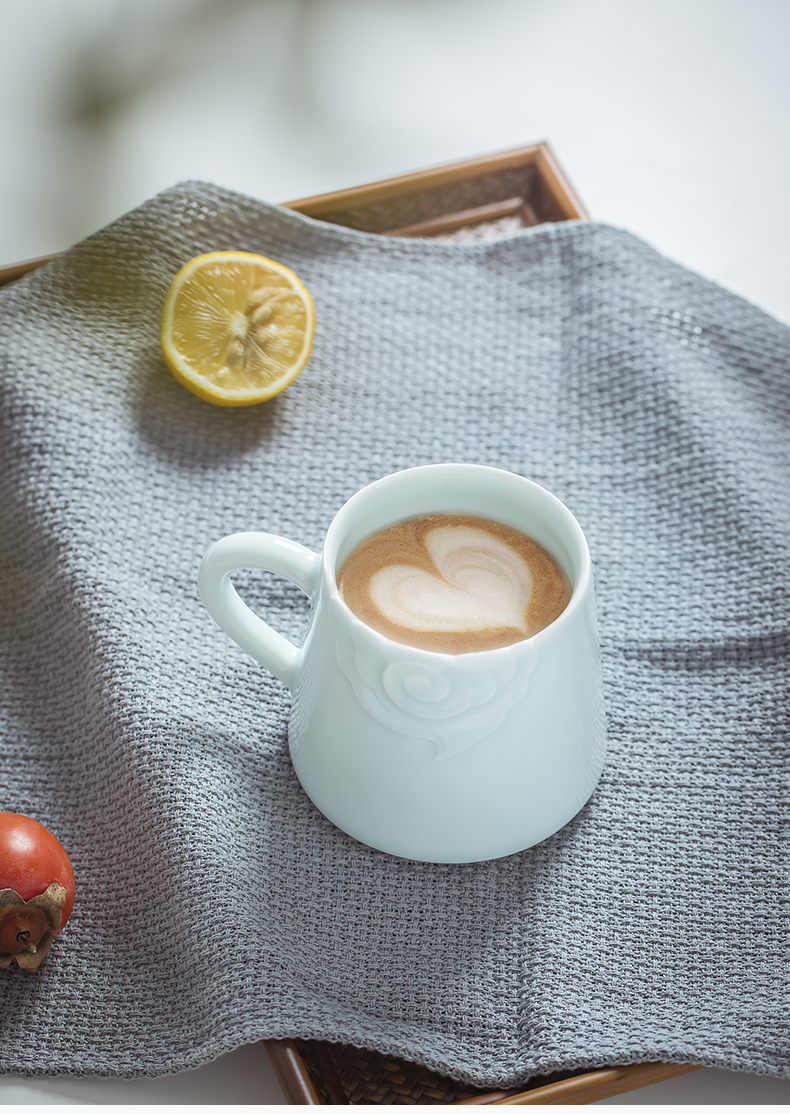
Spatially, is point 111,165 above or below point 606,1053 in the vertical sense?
above

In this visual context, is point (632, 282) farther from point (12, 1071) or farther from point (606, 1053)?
point (12, 1071)

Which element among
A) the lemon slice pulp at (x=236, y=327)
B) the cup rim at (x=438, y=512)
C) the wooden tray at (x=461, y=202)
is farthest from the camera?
the wooden tray at (x=461, y=202)

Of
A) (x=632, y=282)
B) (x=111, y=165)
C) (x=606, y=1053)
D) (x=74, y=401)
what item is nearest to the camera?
(x=111, y=165)

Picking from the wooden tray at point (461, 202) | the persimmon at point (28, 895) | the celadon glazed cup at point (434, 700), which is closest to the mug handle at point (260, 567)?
the celadon glazed cup at point (434, 700)

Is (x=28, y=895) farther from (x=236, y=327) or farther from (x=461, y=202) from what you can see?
(x=461, y=202)

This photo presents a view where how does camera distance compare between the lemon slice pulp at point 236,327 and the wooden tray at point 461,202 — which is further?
the wooden tray at point 461,202

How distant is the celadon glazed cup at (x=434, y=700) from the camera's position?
48cm

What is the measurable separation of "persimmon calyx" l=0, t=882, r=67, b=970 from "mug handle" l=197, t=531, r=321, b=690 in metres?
0.17

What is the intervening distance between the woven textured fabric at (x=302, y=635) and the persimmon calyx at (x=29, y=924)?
2cm

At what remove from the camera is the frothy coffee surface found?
527mm

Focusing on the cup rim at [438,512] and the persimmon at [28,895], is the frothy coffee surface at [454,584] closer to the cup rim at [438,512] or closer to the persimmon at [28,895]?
the cup rim at [438,512]

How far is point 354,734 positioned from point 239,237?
0.51 metres

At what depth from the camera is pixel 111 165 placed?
13cm

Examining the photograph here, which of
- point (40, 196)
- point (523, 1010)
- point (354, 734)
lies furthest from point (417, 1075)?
point (40, 196)
